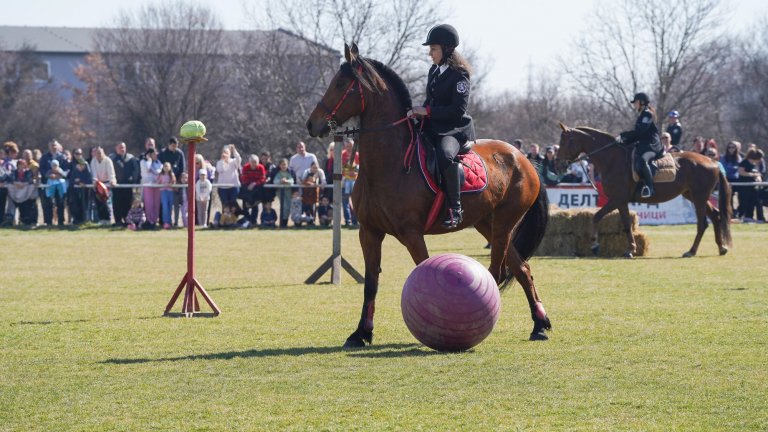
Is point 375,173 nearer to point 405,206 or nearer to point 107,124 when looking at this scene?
point 405,206

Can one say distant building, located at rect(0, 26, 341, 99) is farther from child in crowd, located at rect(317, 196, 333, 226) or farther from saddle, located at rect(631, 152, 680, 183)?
saddle, located at rect(631, 152, 680, 183)

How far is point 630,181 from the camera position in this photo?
21.1 meters

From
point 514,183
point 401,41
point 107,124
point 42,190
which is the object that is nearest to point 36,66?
point 107,124

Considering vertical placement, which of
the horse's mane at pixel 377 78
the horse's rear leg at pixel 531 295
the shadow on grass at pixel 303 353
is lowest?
the shadow on grass at pixel 303 353

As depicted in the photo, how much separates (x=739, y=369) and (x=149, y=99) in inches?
2770

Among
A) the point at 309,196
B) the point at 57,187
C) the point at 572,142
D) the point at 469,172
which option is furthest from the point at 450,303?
the point at 57,187

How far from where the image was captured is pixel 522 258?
11281mm

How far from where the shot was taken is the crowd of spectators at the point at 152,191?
1189 inches

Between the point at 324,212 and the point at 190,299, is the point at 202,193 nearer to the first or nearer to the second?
the point at 324,212

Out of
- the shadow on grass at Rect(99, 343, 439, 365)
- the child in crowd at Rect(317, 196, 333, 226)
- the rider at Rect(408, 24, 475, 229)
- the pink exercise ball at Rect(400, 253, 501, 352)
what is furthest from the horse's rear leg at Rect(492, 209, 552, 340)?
the child in crowd at Rect(317, 196, 333, 226)

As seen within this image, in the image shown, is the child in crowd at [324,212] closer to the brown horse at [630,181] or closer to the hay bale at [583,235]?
the brown horse at [630,181]

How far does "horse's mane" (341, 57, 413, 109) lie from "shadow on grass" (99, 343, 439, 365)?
231cm

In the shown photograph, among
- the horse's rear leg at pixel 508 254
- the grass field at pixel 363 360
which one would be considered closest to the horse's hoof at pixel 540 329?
the grass field at pixel 363 360

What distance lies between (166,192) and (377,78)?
20806 millimetres
